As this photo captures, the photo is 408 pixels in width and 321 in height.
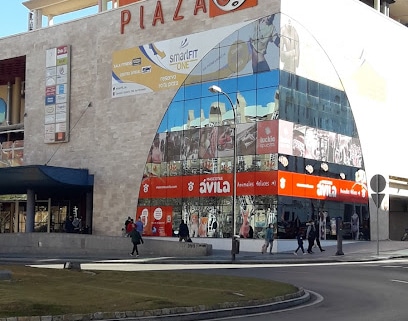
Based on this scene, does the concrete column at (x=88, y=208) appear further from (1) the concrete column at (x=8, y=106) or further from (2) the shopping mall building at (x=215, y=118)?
(1) the concrete column at (x=8, y=106)

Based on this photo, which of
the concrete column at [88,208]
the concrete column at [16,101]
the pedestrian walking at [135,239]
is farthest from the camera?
the concrete column at [16,101]

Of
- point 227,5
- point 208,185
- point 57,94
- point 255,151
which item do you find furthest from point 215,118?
point 57,94

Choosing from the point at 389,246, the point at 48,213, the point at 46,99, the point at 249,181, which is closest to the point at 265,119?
the point at 249,181

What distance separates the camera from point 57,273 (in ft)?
55.4

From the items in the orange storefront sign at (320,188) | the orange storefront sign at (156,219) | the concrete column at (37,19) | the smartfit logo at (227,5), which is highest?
the concrete column at (37,19)

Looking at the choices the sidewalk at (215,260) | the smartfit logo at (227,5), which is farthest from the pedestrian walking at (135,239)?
the smartfit logo at (227,5)

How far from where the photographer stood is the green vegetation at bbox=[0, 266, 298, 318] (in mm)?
10820

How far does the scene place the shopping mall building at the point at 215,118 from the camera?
3831cm

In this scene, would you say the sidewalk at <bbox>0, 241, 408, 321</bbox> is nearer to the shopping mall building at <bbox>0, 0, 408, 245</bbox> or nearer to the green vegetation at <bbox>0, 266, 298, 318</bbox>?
the green vegetation at <bbox>0, 266, 298, 318</bbox>

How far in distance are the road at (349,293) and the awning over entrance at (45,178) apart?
26.1 meters

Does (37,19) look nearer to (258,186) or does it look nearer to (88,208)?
(88,208)

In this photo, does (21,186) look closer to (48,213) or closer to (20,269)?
(48,213)

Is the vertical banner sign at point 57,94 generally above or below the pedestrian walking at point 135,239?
above

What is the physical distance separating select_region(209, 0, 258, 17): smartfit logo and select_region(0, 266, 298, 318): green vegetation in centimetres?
2519
